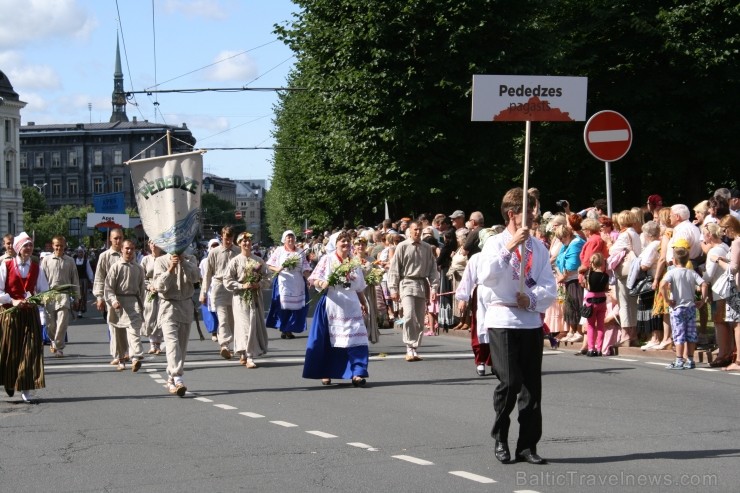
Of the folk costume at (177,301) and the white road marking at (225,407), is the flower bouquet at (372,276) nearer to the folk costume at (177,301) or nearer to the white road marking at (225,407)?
the folk costume at (177,301)

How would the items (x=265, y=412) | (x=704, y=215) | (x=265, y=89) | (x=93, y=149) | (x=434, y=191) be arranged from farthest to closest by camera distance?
(x=93, y=149), (x=434, y=191), (x=265, y=89), (x=704, y=215), (x=265, y=412)

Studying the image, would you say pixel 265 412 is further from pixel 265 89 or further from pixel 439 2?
pixel 439 2

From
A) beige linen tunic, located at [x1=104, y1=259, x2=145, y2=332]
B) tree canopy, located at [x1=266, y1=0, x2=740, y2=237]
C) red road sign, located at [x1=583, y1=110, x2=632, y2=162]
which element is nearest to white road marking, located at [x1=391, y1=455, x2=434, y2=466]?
beige linen tunic, located at [x1=104, y1=259, x2=145, y2=332]

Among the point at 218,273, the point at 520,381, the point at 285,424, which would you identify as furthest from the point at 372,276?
the point at 520,381

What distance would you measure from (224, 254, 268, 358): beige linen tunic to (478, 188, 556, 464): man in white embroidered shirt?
328 inches

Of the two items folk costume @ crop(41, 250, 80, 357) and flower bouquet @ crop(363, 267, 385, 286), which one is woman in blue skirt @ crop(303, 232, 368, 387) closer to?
flower bouquet @ crop(363, 267, 385, 286)

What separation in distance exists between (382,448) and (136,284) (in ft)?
29.7

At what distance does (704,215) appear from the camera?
17297 millimetres

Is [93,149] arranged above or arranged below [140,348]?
above

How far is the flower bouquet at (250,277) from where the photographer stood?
17109mm

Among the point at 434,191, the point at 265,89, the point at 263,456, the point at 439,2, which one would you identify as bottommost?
the point at 263,456

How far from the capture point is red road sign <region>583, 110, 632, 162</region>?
17.3 meters

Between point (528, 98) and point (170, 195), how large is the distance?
4.61m

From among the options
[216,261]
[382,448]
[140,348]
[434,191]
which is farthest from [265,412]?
[434,191]
